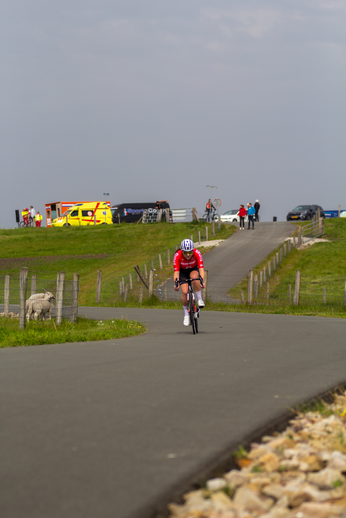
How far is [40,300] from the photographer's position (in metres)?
15.7

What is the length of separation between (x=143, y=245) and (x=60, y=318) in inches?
1370

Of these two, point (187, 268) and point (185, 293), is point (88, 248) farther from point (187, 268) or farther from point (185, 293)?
point (185, 293)

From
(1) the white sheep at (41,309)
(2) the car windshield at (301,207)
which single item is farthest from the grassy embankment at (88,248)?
(1) the white sheep at (41,309)

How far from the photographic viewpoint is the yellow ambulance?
63562 mm

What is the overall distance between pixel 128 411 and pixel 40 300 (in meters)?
10.7

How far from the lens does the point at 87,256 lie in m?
46.2

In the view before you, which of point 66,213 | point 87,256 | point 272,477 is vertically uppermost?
point 66,213

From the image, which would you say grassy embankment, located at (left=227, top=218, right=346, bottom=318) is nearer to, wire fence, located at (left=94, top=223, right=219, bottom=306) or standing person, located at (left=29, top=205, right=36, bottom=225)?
wire fence, located at (left=94, top=223, right=219, bottom=306)

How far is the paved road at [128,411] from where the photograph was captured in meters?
3.66

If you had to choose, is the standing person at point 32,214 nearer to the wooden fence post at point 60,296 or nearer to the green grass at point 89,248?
the green grass at point 89,248

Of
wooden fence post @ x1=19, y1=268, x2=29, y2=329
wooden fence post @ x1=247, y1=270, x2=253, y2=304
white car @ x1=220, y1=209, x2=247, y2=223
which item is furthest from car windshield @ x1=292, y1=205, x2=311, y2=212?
wooden fence post @ x1=19, y1=268, x2=29, y2=329

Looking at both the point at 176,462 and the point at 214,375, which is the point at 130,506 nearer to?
the point at 176,462

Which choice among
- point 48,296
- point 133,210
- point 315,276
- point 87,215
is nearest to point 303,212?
point 133,210

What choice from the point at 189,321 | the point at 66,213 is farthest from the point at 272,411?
the point at 66,213
